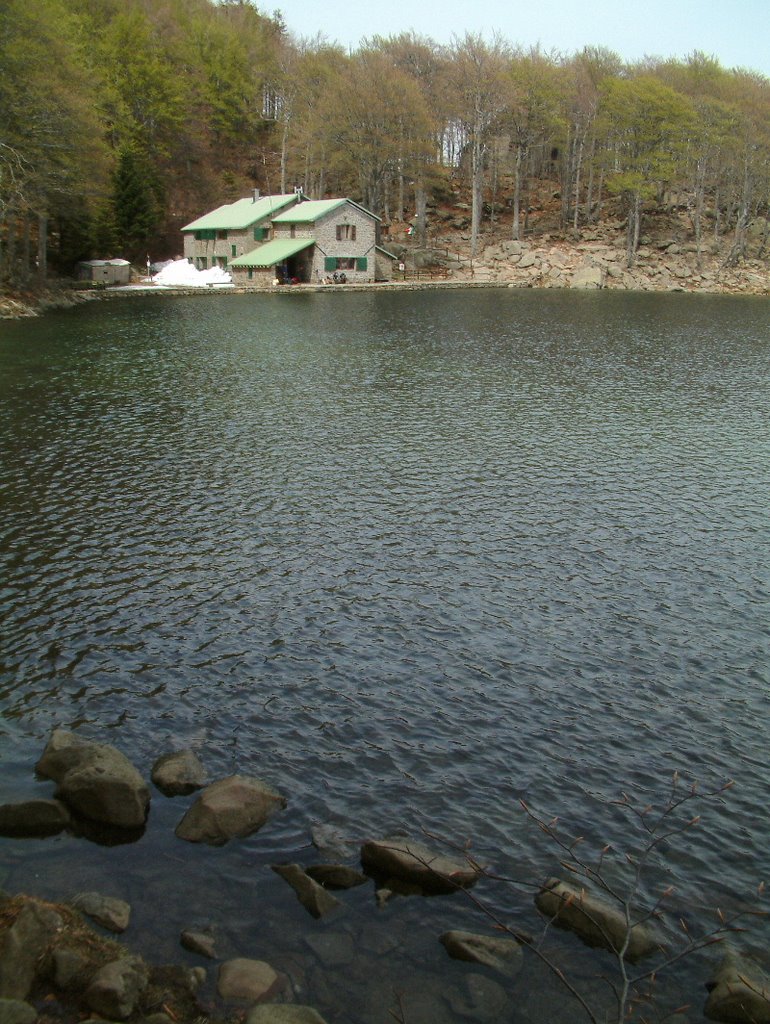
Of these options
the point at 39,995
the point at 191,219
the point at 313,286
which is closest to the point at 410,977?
the point at 39,995

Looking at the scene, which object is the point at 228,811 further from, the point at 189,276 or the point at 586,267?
the point at 586,267

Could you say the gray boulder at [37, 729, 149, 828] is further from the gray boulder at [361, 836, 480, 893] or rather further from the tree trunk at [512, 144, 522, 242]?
the tree trunk at [512, 144, 522, 242]

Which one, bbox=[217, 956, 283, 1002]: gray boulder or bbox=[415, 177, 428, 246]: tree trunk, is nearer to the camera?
bbox=[217, 956, 283, 1002]: gray boulder

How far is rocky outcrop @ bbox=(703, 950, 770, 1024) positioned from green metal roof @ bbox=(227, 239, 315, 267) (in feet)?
323

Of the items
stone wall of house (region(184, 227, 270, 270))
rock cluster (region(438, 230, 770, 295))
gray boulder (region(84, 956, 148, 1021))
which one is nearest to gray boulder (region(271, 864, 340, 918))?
gray boulder (region(84, 956, 148, 1021))

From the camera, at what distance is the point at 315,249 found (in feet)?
344

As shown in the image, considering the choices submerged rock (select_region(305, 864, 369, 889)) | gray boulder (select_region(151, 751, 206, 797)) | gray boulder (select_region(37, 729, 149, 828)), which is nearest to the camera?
submerged rock (select_region(305, 864, 369, 889))

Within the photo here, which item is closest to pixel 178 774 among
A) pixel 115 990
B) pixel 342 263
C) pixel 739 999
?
pixel 115 990

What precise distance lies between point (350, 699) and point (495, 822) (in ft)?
13.8

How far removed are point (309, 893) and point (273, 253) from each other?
99877 millimetres

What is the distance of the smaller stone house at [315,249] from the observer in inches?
4053

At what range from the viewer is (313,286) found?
99750 millimetres

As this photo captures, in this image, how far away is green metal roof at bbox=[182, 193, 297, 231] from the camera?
108m

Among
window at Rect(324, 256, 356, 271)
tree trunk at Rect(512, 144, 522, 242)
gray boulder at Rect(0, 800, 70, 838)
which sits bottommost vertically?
gray boulder at Rect(0, 800, 70, 838)
